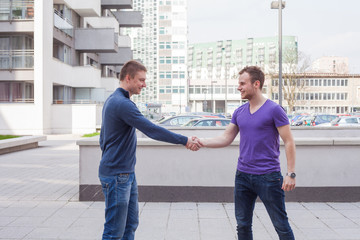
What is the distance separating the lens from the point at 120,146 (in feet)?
11.9

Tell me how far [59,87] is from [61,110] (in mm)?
3812

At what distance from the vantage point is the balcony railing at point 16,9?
25797 millimetres

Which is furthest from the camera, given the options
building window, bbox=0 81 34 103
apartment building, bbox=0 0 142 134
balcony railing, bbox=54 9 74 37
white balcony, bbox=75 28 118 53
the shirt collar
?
white balcony, bbox=75 28 118 53

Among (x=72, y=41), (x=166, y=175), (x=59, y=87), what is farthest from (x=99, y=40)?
(x=166, y=175)

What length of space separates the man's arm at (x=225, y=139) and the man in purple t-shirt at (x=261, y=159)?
0.28 m

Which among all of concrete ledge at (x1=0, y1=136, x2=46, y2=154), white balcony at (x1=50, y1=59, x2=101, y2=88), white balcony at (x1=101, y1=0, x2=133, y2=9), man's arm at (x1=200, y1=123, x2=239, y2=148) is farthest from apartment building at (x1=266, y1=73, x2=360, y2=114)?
man's arm at (x1=200, y1=123, x2=239, y2=148)

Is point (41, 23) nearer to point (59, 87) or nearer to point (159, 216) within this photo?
→ point (59, 87)

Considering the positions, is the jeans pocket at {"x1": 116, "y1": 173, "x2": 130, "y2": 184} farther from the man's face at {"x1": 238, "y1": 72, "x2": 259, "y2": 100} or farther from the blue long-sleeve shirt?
the man's face at {"x1": 238, "y1": 72, "x2": 259, "y2": 100}

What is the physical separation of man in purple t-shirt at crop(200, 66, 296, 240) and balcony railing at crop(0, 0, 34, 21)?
25186mm

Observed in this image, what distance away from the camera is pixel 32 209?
6.51 meters

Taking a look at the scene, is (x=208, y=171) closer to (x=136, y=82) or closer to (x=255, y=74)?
(x=255, y=74)

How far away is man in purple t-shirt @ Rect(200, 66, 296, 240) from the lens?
12.5 ft

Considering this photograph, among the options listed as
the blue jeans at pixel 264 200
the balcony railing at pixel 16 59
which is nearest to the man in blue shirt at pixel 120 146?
the blue jeans at pixel 264 200

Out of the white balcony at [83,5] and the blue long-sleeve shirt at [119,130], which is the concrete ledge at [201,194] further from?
the white balcony at [83,5]
